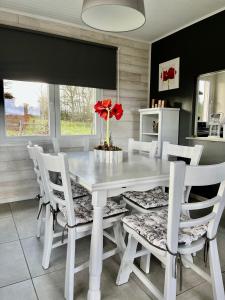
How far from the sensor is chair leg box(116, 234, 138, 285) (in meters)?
1.45

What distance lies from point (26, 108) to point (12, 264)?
2.10 m

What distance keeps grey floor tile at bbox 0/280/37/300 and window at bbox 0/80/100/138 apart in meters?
2.03

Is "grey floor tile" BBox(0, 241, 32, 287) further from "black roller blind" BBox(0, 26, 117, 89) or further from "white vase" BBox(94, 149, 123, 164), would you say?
"black roller blind" BBox(0, 26, 117, 89)

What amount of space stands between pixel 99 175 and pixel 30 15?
2727 mm

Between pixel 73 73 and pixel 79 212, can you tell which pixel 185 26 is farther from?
pixel 79 212

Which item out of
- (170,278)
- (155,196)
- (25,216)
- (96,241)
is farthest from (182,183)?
(25,216)

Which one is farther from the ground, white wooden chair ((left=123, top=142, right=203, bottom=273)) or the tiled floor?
white wooden chair ((left=123, top=142, right=203, bottom=273))

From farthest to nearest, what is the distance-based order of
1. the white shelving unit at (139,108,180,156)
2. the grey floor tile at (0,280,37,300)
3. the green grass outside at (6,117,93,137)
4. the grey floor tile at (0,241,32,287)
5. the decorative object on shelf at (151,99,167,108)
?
the decorative object on shelf at (151,99,167,108) < the white shelving unit at (139,108,180,156) < the green grass outside at (6,117,93,137) < the grey floor tile at (0,241,32,287) < the grey floor tile at (0,280,37,300)

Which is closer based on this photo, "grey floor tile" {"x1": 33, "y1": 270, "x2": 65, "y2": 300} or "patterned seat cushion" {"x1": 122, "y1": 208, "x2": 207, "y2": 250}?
"patterned seat cushion" {"x1": 122, "y1": 208, "x2": 207, "y2": 250}

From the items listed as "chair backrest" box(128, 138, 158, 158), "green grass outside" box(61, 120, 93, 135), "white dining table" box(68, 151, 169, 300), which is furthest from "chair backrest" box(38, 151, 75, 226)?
"green grass outside" box(61, 120, 93, 135)

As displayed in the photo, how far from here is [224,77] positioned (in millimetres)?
2873

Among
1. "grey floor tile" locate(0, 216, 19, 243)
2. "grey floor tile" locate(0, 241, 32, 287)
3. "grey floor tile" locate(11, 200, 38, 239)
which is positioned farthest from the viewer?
"grey floor tile" locate(11, 200, 38, 239)

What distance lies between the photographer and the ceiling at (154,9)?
8.70 ft

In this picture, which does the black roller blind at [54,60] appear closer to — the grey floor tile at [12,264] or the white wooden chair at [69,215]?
the white wooden chair at [69,215]
